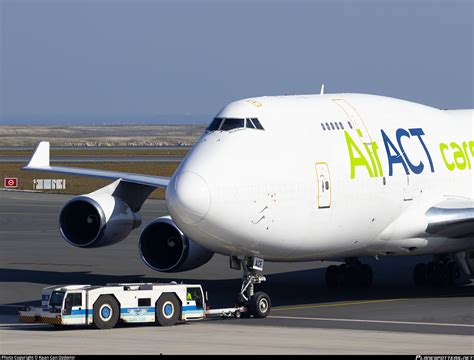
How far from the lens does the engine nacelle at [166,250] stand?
3709 cm

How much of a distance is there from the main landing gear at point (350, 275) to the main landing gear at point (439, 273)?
171 cm

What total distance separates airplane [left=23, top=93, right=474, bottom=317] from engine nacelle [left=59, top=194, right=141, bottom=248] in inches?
1.6

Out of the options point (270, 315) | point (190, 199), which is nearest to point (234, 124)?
point (190, 199)

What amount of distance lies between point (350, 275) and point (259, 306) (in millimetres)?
7841

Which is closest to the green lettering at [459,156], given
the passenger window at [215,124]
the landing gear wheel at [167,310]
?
the passenger window at [215,124]

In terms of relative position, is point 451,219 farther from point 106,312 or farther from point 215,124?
point 106,312

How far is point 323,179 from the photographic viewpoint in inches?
1307

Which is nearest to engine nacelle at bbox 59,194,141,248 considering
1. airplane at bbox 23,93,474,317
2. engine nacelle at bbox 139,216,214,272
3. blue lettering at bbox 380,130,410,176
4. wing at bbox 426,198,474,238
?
airplane at bbox 23,93,474,317

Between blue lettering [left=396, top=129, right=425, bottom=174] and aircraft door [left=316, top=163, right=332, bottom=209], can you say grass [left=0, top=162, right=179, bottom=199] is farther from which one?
aircraft door [left=316, top=163, right=332, bottom=209]

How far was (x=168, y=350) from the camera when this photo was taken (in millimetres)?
25625

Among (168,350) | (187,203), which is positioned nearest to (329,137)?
(187,203)

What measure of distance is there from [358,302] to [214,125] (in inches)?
266

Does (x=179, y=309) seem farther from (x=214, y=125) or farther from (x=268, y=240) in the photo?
(x=214, y=125)

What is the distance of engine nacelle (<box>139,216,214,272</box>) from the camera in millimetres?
37094
